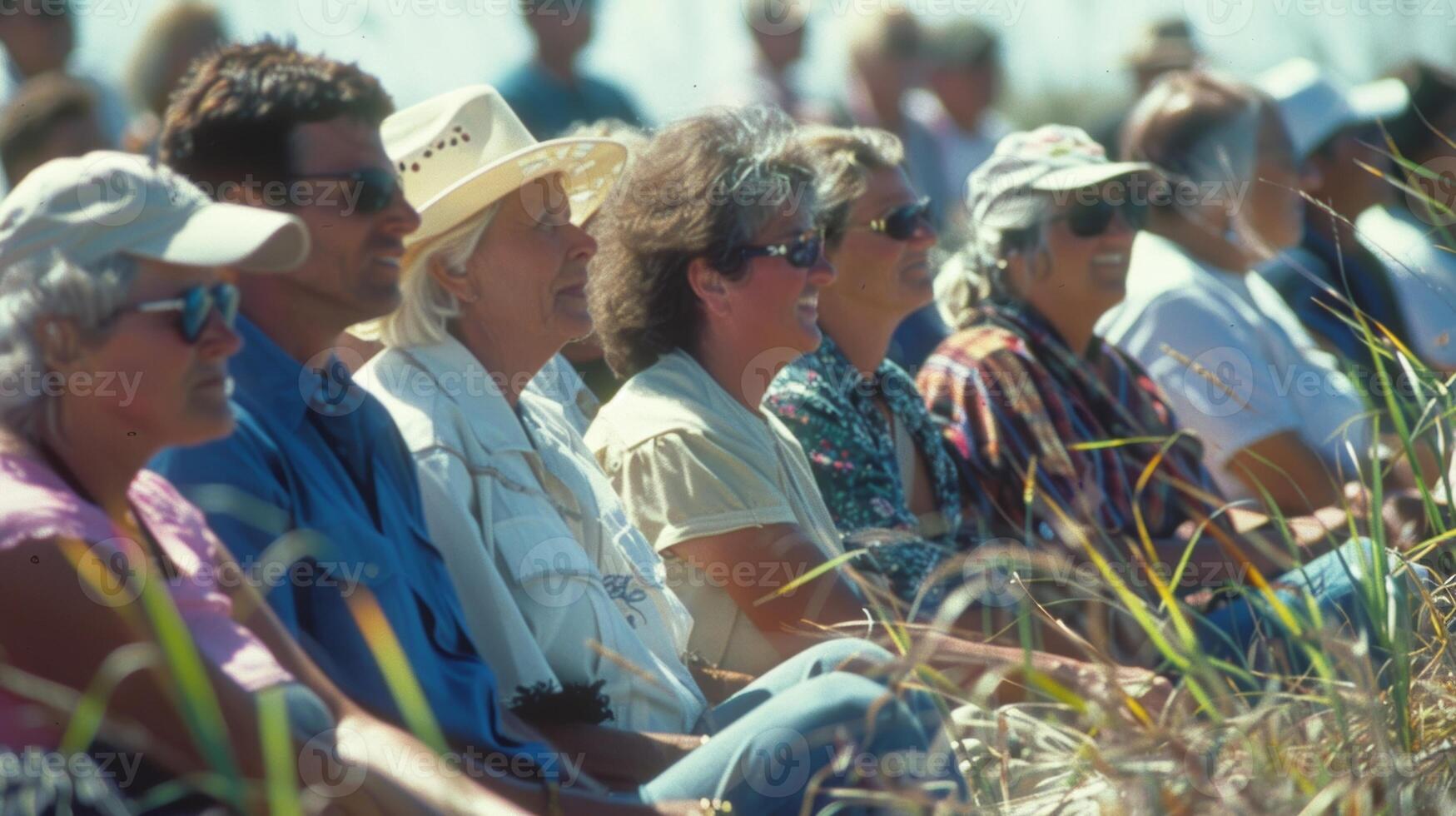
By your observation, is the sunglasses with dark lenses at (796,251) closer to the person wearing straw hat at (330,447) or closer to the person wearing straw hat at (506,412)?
the person wearing straw hat at (506,412)

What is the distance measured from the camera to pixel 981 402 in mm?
4391

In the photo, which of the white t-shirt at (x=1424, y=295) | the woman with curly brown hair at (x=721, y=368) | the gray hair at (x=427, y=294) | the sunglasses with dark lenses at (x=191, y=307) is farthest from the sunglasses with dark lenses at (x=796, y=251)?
the white t-shirt at (x=1424, y=295)

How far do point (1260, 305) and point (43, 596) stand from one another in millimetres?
4109

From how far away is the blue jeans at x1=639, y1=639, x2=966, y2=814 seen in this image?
8.64 ft

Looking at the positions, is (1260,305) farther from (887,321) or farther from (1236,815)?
(1236,815)

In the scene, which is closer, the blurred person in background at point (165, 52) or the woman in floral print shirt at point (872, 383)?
the woman in floral print shirt at point (872, 383)

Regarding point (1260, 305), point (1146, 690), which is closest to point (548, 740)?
point (1146, 690)

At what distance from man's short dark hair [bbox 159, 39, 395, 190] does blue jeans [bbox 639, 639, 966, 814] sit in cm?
113

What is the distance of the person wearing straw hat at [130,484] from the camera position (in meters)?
2.11

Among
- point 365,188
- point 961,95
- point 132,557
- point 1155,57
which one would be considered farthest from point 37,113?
point 1155,57

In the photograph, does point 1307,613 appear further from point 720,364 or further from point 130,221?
point 130,221

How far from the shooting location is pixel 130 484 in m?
2.32

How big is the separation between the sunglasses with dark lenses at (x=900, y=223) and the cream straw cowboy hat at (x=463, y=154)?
94 centimetres

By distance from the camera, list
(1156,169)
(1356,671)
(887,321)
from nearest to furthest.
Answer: (1356,671) < (887,321) < (1156,169)
